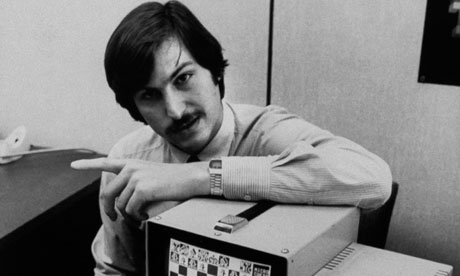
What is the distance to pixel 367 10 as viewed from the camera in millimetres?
1466

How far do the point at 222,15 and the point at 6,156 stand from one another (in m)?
0.83

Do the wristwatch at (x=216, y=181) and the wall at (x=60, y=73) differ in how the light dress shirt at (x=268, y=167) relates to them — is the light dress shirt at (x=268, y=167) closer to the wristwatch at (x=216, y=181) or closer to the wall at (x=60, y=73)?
the wristwatch at (x=216, y=181)

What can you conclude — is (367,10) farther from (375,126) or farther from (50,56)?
(50,56)

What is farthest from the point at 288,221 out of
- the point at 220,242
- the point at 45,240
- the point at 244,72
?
the point at 45,240

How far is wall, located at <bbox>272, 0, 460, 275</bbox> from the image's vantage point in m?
1.45

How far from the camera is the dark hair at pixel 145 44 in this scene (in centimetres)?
119

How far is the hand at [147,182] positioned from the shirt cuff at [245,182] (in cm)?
4

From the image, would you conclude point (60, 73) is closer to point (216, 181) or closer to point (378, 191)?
point (216, 181)


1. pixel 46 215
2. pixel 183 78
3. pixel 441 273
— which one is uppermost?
pixel 183 78

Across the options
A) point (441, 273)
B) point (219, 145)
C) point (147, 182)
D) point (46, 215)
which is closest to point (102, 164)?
point (147, 182)

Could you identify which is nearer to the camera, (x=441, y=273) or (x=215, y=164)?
(x=441, y=273)

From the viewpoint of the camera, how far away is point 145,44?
1192 millimetres

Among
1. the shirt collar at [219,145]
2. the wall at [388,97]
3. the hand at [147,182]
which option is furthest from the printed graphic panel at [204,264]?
the wall at [388,97]

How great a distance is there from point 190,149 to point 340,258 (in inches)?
19.4
